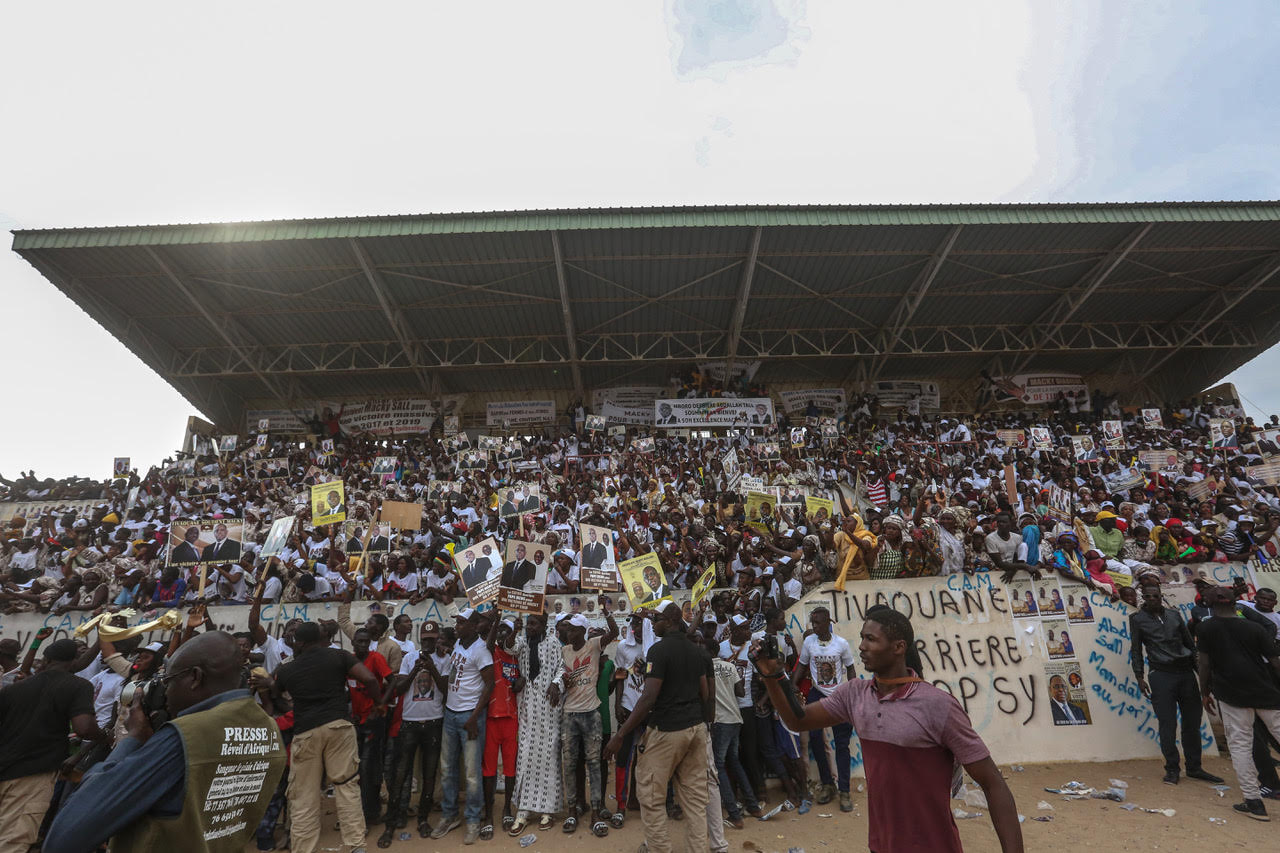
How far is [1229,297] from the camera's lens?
755 inches

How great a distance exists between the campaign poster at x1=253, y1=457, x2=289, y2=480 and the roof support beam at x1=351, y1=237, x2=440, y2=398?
454 cm

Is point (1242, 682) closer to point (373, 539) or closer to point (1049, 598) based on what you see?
point (1049, 598)

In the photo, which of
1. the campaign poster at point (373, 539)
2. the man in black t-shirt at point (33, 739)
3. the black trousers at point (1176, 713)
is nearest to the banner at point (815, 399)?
the campaign poster at point (373, 539)

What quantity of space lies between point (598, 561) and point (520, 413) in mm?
15049

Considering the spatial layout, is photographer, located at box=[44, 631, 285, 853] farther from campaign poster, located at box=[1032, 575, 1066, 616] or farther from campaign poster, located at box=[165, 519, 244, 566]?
campaign poster, located at box=[165, 519, 244, 566]

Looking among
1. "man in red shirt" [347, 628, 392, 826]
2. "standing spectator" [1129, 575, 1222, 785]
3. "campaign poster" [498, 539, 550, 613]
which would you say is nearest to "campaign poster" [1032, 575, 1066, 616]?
"standing spectator" [1129, 575, 1222, 785]

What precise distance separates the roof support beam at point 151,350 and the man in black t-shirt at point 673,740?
728 inches

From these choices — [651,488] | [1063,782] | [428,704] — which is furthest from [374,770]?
[651,488]

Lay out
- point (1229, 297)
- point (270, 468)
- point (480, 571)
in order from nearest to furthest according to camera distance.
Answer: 1. point (480, 571)
2. point (270, 468)
3. point (1229, 297)

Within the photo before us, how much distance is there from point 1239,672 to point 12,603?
13653mm

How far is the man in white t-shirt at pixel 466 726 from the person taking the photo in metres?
5.89

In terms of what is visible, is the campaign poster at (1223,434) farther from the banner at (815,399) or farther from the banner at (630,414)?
the banner at (630,414)

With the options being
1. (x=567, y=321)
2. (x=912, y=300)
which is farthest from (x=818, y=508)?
(x=912, y=300)

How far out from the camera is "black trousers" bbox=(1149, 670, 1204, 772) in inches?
247
